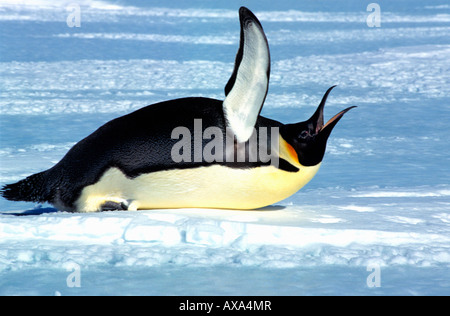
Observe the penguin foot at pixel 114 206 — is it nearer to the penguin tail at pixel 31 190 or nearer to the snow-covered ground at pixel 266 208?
the snow-covered ground at pixel 266 208

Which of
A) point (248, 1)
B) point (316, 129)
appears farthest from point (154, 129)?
point (248, 1)

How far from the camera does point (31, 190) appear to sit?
4125 millimetres

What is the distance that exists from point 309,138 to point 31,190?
5.36 feet

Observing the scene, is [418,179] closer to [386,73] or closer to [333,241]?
[333,241]

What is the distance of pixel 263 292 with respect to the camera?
2670 millimetres

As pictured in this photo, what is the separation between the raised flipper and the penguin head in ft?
0.82

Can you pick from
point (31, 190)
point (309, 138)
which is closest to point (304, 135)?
point (309, 138)

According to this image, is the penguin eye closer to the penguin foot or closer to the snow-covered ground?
the snow-covered ground

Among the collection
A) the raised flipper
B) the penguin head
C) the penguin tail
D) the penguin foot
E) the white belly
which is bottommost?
the penguin foot

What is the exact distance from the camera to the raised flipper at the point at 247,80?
11.6ft

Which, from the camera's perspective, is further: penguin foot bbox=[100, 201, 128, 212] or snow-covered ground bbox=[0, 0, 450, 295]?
penguin foot bbox=[100, 201, 128, 212]

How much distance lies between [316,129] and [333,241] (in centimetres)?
70

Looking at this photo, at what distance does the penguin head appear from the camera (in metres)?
3.79

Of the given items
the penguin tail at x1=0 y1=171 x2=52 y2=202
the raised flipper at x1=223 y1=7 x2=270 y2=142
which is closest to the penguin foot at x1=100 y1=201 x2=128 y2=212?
the penguin tail at x1=0 y1=171 x2=52 y2=202
